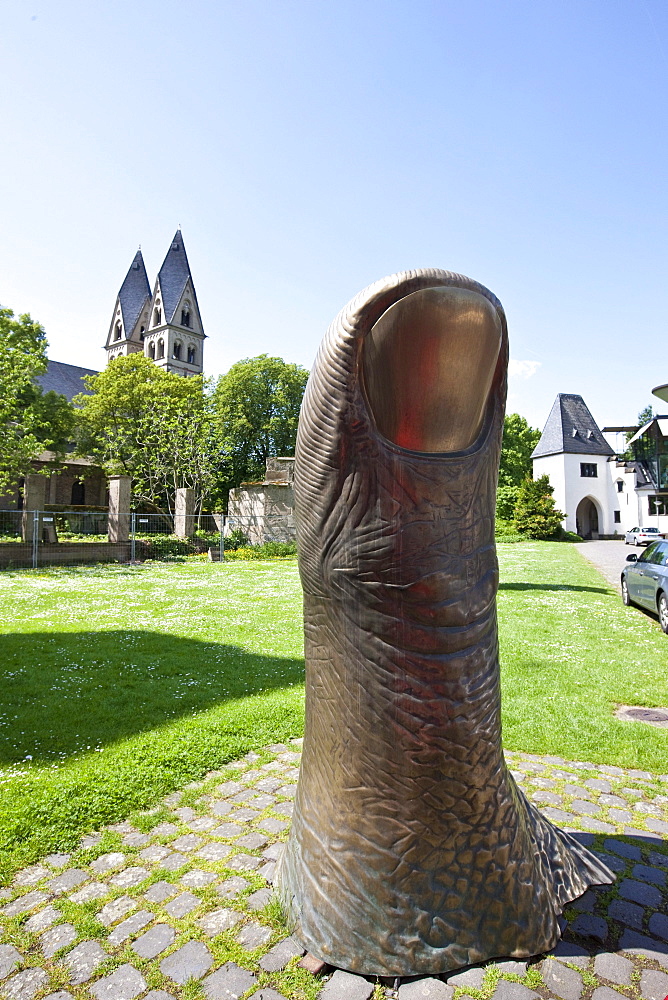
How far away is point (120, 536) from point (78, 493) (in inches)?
1020

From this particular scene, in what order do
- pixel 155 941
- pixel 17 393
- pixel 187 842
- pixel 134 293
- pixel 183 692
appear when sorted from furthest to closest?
pixel 134 293
pixel 17 393
pixel 183 692
pixel 187 842
pixel 155 941

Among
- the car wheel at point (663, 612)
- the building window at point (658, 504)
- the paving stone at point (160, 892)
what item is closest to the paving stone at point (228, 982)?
the paving stone at point (160, 892)

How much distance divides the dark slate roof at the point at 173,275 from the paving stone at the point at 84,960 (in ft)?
211

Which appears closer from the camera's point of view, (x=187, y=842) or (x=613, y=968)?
(x=613, y=968)

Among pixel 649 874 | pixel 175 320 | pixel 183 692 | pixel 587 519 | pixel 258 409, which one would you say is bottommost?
pixel 649 874

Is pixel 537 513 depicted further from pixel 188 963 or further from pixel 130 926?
pixel 188 963

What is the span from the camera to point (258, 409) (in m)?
43.1

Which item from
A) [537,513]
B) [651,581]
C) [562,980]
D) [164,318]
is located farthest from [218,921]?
[164,318]

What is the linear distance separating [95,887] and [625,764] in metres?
3.72

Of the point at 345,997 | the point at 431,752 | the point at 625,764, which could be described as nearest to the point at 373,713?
the point at 431,752

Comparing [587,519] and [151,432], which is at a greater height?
[151,432]

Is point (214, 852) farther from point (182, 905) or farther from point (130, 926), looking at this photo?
point (130, 926)

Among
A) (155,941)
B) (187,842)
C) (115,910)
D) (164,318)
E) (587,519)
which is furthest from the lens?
(164,318)

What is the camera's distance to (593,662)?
7570 mm
